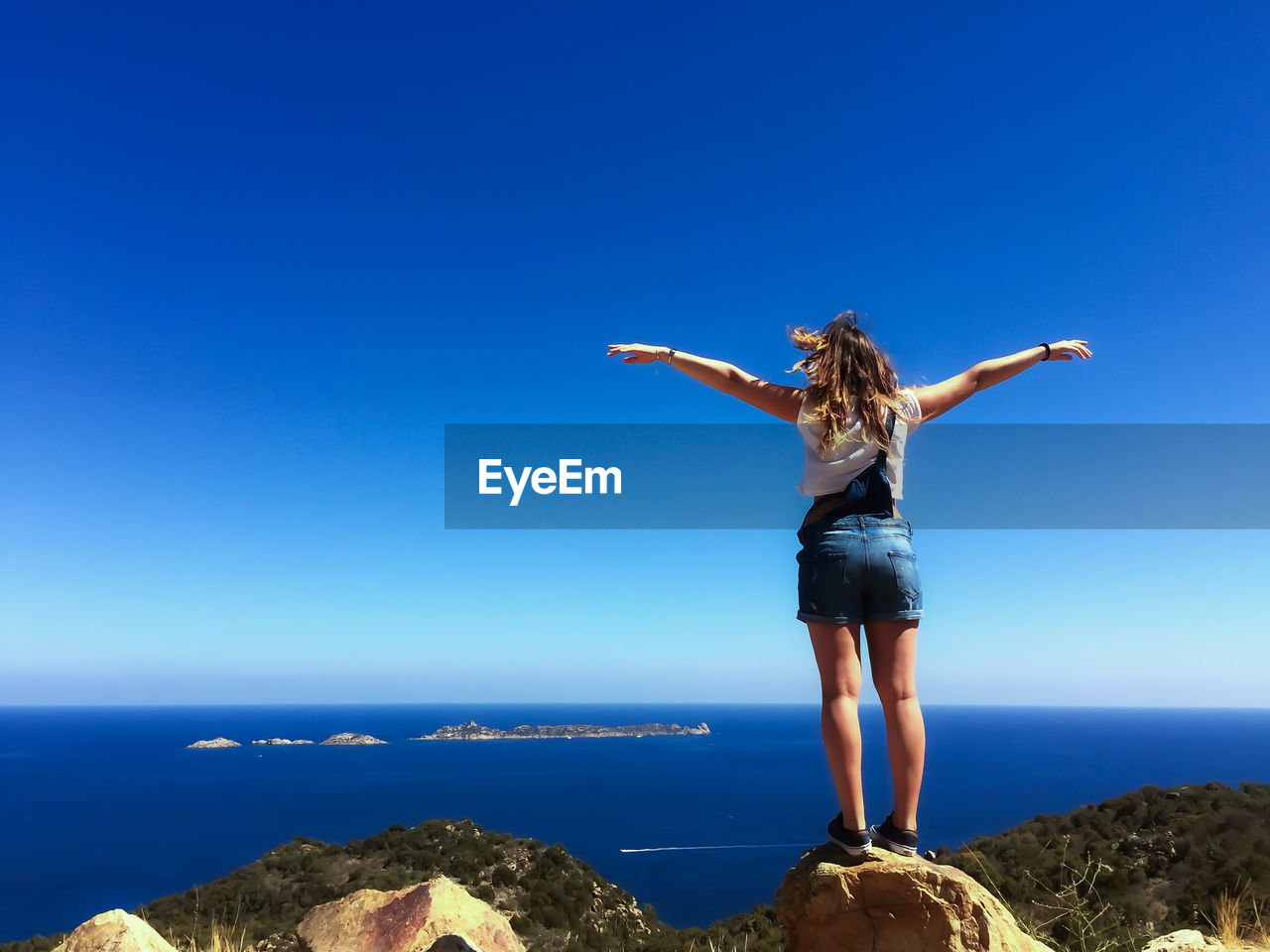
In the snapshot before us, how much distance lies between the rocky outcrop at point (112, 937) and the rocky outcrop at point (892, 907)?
316 centimetres

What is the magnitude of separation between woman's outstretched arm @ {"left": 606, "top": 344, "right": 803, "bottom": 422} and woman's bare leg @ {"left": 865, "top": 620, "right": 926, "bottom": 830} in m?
0.98

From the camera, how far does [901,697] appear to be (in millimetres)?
2912

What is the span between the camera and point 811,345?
11.0 feet

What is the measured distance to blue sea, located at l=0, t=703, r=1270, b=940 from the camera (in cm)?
6538

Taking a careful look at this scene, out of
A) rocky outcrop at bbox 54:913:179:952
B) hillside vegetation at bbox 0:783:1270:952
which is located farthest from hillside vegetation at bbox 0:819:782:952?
rocky outcrop at bbox 54:913:179:952

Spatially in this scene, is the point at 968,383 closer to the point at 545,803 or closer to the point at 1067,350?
the point at 1067,350

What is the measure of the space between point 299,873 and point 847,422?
2388 centimetres

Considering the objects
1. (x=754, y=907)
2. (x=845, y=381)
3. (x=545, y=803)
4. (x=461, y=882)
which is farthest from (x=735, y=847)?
(x=845, y=381)

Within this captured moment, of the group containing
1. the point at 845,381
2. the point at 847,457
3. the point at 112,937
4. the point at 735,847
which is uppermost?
the point at 845,381

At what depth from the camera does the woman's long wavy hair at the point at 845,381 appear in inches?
120

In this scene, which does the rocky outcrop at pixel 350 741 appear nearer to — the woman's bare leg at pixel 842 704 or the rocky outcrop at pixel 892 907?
the rocky outcrop at pixel 892 907

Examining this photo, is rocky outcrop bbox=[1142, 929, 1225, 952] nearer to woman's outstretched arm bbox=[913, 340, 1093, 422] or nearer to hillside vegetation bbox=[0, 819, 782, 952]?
woman's outstretched arm bbox=[913, 340, 1093, 422]

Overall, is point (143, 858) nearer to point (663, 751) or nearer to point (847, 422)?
point (847, 422)

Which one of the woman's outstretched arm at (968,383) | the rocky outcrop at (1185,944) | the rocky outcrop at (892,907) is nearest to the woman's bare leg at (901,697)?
the rocky outcrop at (892,907)
